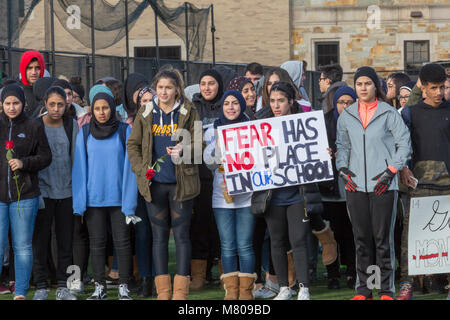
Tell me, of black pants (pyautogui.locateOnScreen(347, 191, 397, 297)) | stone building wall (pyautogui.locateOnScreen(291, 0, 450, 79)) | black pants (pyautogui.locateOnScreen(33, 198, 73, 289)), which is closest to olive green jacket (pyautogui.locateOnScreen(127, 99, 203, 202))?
black pants (pyautogui.locateOnScreen(33, 198, 73, 289))

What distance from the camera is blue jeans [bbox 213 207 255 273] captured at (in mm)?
7637

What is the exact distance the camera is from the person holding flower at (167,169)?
24.5ft

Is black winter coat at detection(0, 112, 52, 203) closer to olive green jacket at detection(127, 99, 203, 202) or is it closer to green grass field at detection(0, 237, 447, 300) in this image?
olive green jacket at detection(127, 99, 203, 202)

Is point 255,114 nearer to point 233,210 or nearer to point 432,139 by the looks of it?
point 233,210

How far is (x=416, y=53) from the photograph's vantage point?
30.4 meters

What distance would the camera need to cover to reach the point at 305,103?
8602 mm

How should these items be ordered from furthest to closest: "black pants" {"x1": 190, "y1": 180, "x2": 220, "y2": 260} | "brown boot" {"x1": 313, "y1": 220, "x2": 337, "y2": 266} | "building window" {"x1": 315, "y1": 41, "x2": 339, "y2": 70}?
"building window" {"x1": 315, "y1": 41, "x2": 339, "y2": 70}
"black pants" {"x1": 190, "y1": 180, "x2": 220, "y2": 260}
"brown boot" {"x1": 313, "y1": 220, "x2": 337, "y2": 266}

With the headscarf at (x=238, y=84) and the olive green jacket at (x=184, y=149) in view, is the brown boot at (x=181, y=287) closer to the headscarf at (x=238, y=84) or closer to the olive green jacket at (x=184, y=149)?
the olive green jacket at (x=184, y=149)

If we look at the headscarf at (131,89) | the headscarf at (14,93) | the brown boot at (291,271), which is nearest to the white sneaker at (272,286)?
the brown boot at (291,271)

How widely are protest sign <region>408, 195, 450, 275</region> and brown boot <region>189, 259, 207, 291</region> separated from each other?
206 centimetres

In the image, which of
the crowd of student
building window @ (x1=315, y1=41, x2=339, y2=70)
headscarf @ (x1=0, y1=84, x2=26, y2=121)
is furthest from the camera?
building window @ (x1=315, y1=41, x2=339, y2=70)

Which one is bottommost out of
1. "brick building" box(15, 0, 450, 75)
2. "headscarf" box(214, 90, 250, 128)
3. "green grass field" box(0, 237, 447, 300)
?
"green grass field" box(0, 237, 447, 300)

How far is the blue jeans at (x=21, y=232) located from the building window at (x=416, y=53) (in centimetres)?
2416
